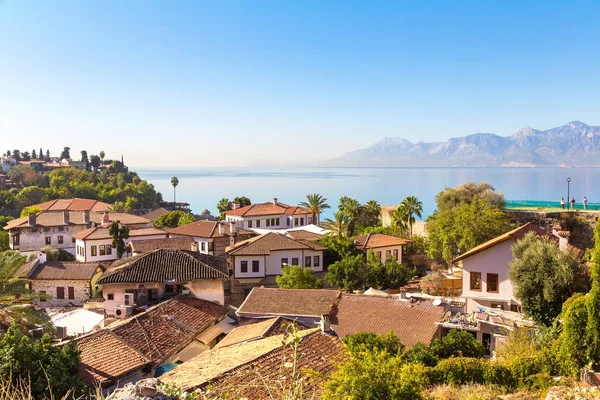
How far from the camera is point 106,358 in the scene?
50.0 feet

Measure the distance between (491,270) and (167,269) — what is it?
15.4m

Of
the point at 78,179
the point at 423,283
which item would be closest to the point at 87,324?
the point at 423,283

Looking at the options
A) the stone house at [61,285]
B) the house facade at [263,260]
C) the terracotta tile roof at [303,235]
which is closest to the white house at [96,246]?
the stone house at [61,285]

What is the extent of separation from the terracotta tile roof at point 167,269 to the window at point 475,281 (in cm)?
1160

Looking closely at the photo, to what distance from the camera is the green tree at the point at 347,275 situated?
92.6 feet

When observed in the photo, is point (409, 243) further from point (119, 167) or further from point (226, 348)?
point (119, 167)

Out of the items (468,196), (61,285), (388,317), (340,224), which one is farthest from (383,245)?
(61,285)

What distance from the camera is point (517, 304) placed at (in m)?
21.4

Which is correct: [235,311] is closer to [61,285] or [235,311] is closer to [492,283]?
[492,283]

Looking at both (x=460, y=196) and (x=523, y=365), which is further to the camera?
(x=460, y=196)

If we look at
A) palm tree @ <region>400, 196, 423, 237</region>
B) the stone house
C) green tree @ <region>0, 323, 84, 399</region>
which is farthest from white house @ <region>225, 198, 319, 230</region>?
green tree @ <region>0, 323, 84, 399</region>

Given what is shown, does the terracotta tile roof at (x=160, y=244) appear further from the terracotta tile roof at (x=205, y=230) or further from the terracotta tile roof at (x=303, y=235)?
the terracotta tile roof at (x=303, y=235)

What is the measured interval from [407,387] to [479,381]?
4512 millimetres

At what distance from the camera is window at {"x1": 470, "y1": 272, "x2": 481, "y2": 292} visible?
22406mm
